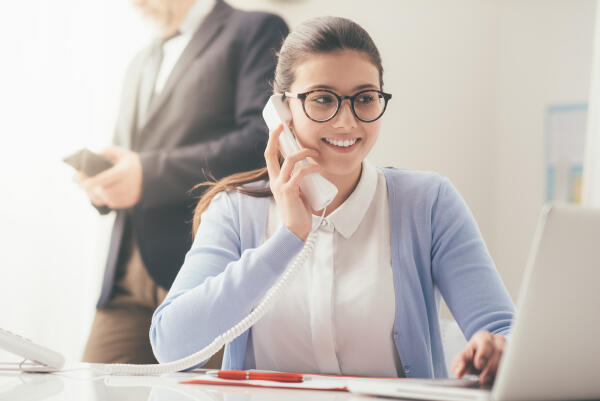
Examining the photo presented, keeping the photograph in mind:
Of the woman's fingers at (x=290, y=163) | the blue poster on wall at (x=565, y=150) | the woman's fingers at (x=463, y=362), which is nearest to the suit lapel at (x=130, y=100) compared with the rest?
the woman's fingers at (x=290, y=163)

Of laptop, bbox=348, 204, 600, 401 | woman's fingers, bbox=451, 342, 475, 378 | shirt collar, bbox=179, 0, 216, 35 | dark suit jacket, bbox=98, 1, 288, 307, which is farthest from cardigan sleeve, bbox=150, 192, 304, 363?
shirt collar, bbox=179, 0, 216, 35

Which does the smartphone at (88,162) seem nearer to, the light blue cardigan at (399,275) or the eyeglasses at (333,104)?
the light blue cardigan at (399,275)

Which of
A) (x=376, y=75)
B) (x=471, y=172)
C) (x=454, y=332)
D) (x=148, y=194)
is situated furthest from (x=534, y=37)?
(x=148, y=194)

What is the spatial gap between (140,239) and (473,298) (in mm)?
1479

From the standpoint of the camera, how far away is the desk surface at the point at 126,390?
73 cm

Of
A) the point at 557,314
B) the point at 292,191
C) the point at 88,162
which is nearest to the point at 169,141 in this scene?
the point at 88,162

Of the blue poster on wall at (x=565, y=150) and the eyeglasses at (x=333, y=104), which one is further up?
the eyeglasses at (x=333, y=104)

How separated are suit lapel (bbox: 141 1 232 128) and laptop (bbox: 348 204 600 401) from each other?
1.87 meters

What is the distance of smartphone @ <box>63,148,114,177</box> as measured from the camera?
2277 millimetres

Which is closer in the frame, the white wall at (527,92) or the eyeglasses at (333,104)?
the eyeglasses at (333,104)

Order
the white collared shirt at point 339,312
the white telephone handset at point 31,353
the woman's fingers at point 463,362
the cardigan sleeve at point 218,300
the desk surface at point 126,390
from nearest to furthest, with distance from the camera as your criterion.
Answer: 1. the desk surface at point 126,390
2. the woman's fingers at point 463,362
3. the white telephone handset at point 31,353
4. the cardigan sleeve at point 218,300
5. the white collared shirt at point 339,312

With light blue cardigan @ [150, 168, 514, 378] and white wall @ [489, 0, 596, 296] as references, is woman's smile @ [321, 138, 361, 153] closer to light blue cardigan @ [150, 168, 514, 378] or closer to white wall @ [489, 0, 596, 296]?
light blue cardigan @ [150, 168, 514, 378]

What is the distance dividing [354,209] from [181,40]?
1.34 m

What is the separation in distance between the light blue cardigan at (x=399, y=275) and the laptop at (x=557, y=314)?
1.37ft
